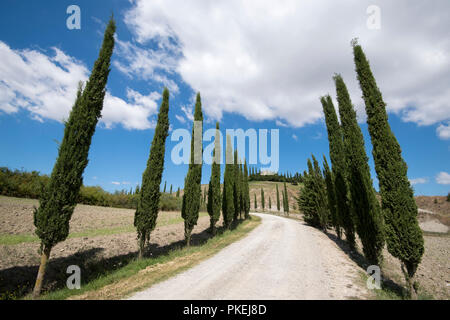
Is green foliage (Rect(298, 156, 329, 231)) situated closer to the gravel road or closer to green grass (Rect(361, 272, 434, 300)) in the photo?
the gravel road

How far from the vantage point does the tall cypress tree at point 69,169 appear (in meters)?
6.64

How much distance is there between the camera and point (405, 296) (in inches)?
229

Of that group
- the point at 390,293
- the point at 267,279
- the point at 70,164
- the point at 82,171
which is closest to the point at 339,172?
the point at 390,293

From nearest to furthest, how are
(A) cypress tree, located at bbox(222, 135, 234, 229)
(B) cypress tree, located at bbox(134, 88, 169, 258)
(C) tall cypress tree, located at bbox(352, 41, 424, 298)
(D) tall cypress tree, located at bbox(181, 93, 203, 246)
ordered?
(C) tall cypress tree, located at bbox(352, 41, 424, 298) → (B) cypress tree, located at bbox(134, 88, 169, 258) → (D) tall cypress tree, located at bbox(181, 93, 203, 246) → (A) cypress tree, located at bbox(222, 135, 234, 229)

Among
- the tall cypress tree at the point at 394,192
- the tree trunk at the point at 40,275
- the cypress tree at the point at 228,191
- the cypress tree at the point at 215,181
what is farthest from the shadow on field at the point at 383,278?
the cypress tree at the point at 228,191

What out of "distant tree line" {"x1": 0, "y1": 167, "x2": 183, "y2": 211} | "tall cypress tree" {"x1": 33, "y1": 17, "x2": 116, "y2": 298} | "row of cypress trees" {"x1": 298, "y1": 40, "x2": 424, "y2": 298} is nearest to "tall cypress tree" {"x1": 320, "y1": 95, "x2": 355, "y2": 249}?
"row of cypress trees" {"x1": 298, "y1": 40, "x2": 424, "y2": 298}

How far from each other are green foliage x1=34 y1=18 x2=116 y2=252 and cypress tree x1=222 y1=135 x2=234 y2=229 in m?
15.6

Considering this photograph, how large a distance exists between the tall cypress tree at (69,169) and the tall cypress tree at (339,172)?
13.0 m

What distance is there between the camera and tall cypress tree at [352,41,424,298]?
19.6 ft

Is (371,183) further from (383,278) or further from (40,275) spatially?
(40,275)
